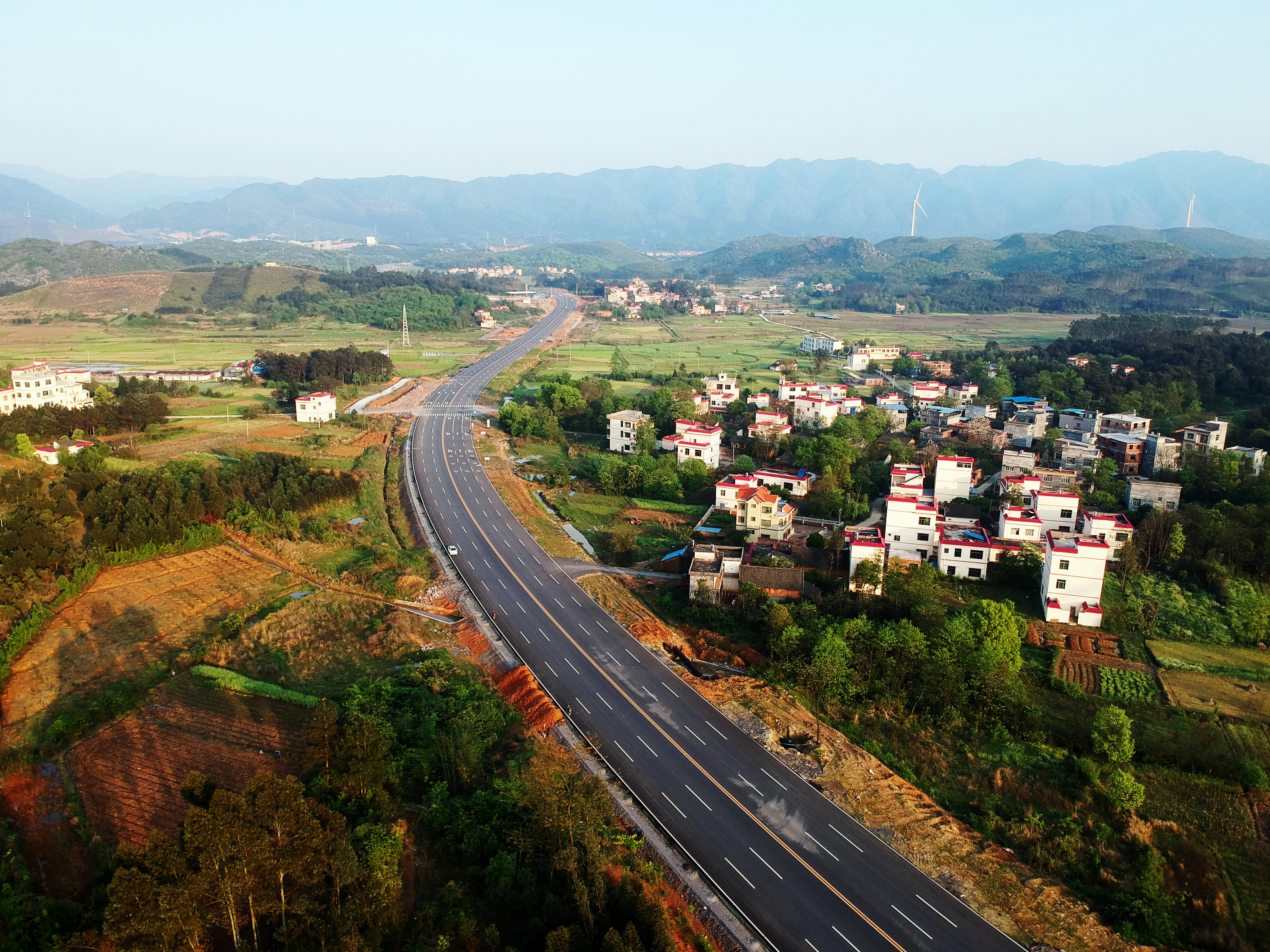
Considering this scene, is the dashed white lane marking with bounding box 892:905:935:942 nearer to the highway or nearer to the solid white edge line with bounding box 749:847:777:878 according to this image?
the highway

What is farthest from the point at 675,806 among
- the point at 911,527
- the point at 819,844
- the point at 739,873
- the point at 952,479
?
the point at 952,479

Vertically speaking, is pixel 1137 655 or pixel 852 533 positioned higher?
Answer: pixel 852 533

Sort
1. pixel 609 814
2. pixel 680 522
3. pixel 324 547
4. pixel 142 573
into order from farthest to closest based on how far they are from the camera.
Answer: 1. pixel 680 522
2. pixel 324 547
3. pixel 142 573
4. pixel 609 814

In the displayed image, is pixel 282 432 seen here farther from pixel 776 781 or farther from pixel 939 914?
pixel 939 914

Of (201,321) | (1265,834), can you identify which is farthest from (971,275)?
(1265,834)

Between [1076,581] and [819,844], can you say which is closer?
[819,844]

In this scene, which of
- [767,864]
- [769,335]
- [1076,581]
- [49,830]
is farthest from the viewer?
[769,335]

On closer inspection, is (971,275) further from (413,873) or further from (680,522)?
(413,873)
